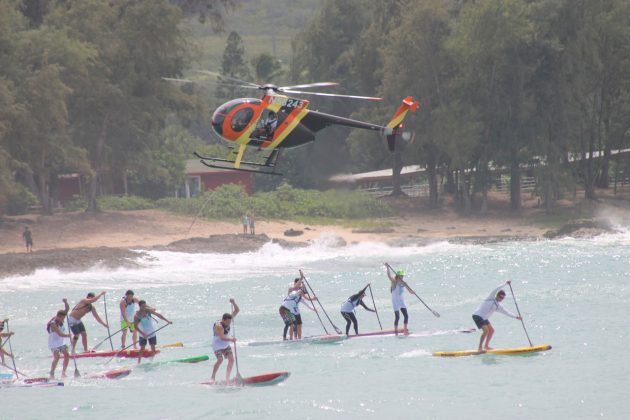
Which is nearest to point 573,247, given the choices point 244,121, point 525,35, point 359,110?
point 525,35

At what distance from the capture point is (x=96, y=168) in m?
60.5

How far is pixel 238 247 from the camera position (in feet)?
172

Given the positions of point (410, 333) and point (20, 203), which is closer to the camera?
point (410, 333)

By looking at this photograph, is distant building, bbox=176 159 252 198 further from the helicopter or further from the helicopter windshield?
the helicopter windshield

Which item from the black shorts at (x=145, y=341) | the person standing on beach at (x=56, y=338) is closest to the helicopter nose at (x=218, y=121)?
the black shorts at (x=145, y=341)

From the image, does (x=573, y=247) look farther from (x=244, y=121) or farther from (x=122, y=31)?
(x=244, y=121)

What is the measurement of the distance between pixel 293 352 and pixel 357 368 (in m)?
2.51

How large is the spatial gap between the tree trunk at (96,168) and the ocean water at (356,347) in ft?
39.0

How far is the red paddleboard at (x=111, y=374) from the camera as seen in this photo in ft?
80.2

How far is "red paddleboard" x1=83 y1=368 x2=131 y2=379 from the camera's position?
24438 millimetres

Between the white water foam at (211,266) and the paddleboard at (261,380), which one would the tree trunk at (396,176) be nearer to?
the white water foam at (211,266)

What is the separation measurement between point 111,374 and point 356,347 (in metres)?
6.28

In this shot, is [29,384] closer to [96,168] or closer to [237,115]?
[237,115]

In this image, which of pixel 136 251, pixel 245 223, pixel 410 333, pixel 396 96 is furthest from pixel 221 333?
pixel 396 96
